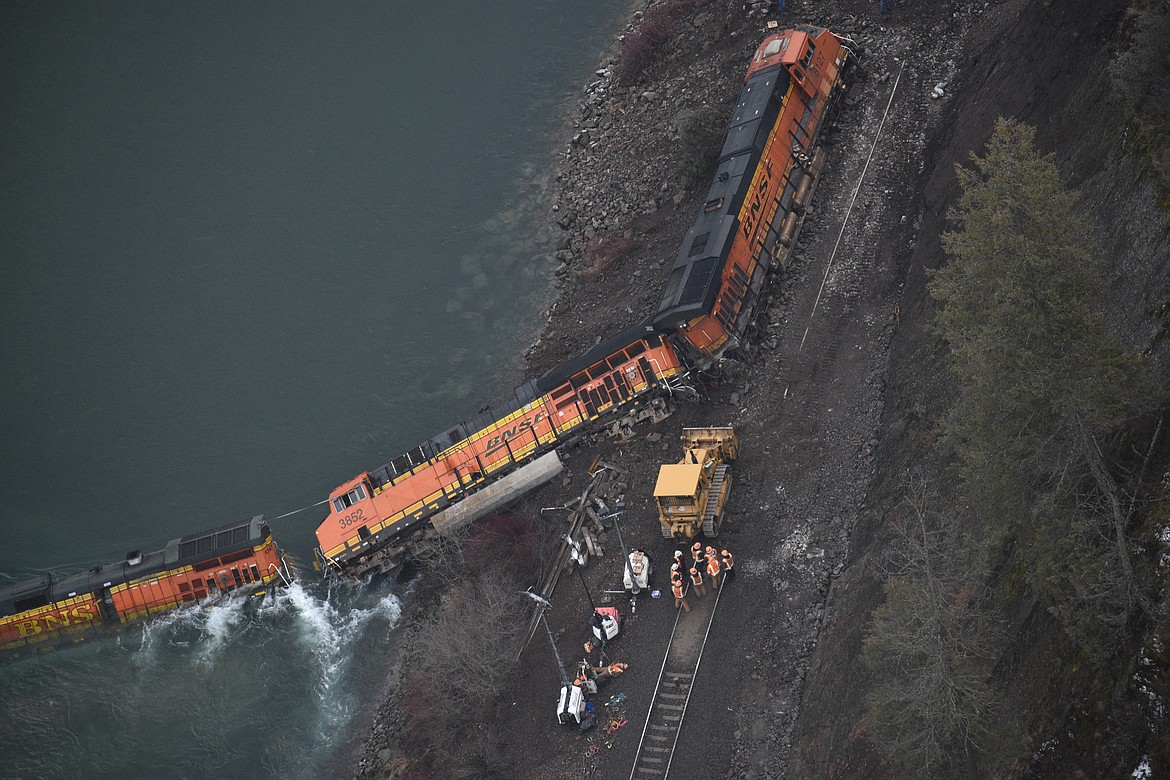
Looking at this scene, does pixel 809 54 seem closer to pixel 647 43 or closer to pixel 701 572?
pixel 647 43

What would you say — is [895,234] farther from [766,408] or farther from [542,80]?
[542,80]

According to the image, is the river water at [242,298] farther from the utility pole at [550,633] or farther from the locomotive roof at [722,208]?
the locomotive roof at [722,208]

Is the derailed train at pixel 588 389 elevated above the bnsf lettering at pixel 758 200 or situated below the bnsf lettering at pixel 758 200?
below

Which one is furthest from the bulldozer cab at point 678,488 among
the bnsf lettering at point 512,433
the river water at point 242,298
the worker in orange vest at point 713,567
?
the river water at point 242,298

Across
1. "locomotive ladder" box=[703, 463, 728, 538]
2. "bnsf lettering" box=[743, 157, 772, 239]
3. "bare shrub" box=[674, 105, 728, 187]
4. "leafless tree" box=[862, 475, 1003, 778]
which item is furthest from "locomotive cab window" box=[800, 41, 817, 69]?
"leafless tree" box=[862, 475, 1003, 778]

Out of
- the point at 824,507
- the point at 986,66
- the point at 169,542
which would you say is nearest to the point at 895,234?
the point at 986,66

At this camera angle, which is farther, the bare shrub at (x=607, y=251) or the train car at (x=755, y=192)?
the bare shrub at (x=607, y=251)
